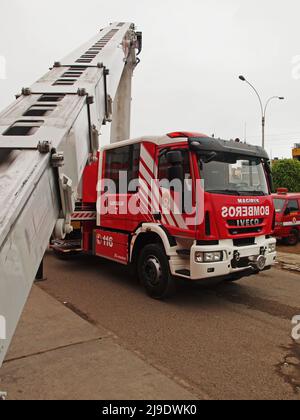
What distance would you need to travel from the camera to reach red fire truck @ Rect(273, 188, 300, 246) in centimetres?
1248

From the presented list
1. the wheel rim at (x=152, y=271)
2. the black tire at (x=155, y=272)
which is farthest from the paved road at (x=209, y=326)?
the wheel rim at (x=152, y=271)

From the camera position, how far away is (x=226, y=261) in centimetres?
553

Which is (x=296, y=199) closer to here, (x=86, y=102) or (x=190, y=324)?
(x=190, y=324)

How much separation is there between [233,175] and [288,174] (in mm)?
23041

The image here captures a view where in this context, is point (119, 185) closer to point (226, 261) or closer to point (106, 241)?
point (106, 241)

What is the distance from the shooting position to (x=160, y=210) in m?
6.01

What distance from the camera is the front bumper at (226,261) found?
17.6ft

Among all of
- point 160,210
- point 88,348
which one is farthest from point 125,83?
point 88,348

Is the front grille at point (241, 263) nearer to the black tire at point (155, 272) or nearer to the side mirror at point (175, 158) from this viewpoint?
the black tire at point (155, 272)

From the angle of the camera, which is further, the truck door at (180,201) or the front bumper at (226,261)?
the truck door at (180,201)

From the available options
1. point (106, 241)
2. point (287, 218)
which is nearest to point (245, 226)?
point (106, 241)

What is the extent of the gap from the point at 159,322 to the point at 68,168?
319 centimetres

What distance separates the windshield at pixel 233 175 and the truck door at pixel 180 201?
24cm

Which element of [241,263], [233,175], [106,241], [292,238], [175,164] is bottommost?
[292,238]
